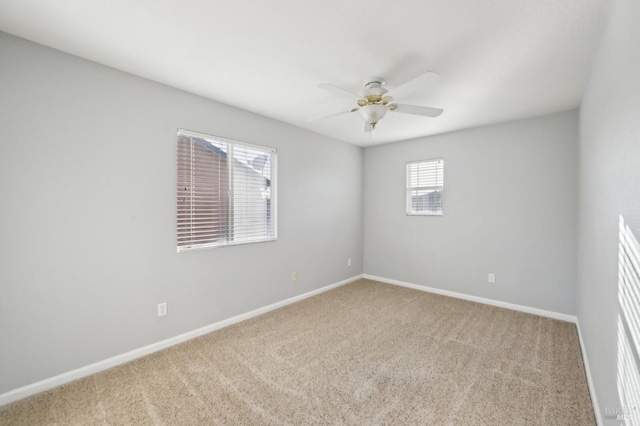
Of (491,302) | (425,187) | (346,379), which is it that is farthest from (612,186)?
(425,187)

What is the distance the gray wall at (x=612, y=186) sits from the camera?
43.7 inches

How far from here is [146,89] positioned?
2430 millimetres

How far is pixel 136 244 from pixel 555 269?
459 cm

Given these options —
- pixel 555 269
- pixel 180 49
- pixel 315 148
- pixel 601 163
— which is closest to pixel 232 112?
pixel 180 49

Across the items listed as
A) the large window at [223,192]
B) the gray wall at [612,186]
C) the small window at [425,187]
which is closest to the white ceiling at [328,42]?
the gray wall at [612,186]

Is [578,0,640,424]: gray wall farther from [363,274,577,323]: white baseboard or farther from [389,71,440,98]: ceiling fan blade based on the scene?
[363,274,577,323]: white baseboard

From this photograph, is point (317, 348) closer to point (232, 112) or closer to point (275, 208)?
point (275, 208)

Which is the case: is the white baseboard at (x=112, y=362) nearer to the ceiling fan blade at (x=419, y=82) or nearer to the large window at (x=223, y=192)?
the large window at (x=223, y=192)

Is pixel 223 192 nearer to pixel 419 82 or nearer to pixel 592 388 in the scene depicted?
pixel 419 82

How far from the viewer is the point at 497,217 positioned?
3.62 m

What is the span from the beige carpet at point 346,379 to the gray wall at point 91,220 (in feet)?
0.99

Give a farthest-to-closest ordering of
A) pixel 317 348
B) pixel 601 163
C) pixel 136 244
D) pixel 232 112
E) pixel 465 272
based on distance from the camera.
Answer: pixel 465 272 → pixel 232 112 → pixel 317 348 → pixel 136 244 → pixel 601 163

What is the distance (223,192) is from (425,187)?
3094 millimetres

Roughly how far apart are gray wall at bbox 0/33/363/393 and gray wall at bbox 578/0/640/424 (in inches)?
120
